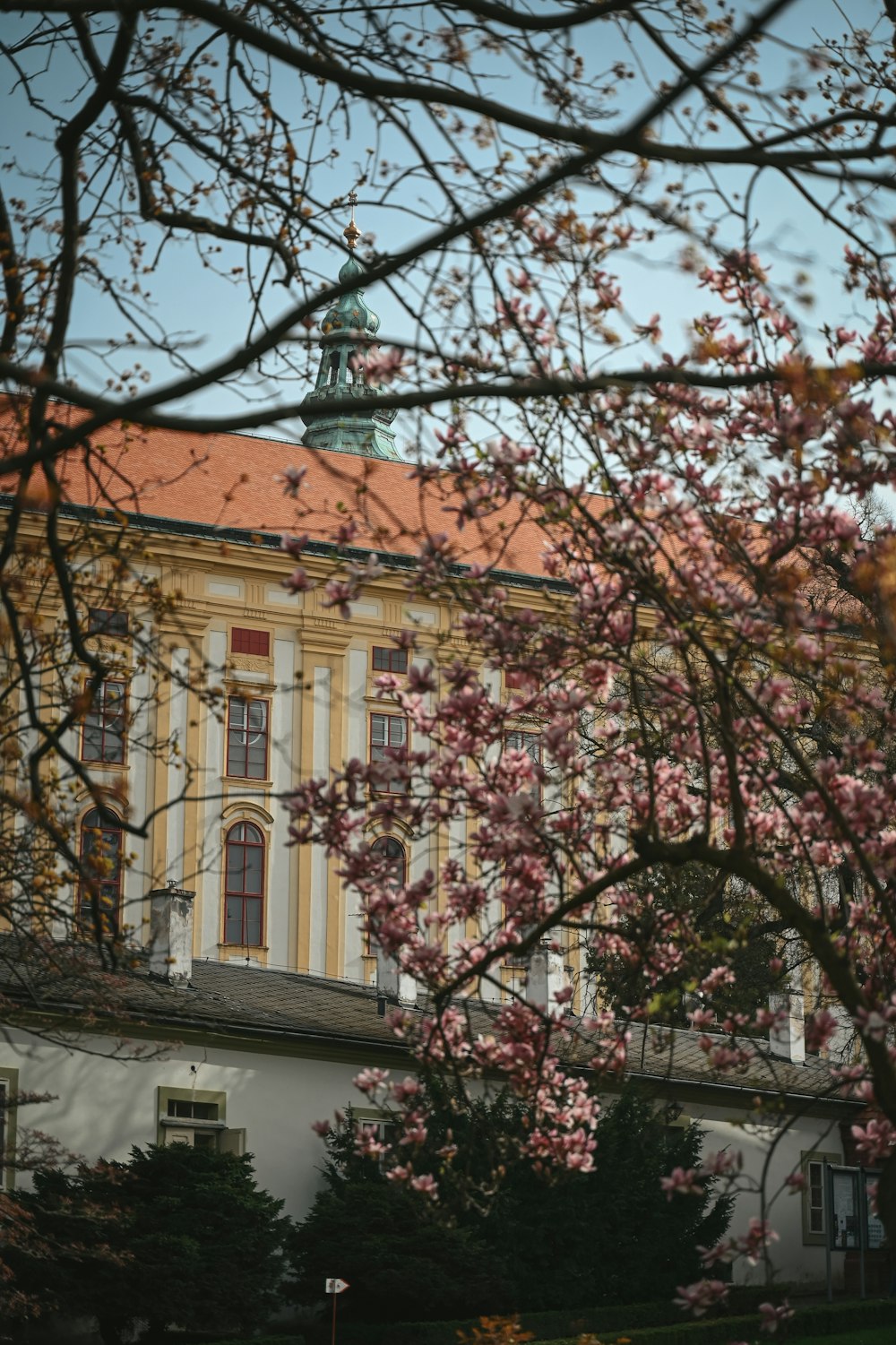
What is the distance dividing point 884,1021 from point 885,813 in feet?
5.07

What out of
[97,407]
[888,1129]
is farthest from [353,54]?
[888,1129]

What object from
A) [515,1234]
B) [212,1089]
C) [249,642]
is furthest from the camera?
[249,642]

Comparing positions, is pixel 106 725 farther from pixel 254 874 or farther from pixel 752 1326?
pixel 254 874

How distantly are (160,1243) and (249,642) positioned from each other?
2274 centimetres

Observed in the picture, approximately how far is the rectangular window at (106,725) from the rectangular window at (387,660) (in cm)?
631

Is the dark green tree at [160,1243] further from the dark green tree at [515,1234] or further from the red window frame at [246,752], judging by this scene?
the red window frame at [246,752]

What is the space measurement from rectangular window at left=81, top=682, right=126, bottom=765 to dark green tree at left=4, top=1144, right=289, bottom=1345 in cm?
474

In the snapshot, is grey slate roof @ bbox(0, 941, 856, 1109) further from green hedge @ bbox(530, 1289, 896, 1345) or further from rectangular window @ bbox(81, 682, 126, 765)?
rectangular window @ bbox(81, 682, 126, 765)

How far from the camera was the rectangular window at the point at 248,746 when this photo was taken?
40.4 metres

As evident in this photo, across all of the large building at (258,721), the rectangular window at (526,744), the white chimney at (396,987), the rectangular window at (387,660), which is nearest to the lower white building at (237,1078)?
the white chimney at (396,987)

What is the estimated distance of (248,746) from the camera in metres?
40.6

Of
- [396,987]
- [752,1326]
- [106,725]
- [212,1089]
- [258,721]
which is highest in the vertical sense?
[258,721]

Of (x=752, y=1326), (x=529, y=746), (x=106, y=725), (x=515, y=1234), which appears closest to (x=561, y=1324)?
(x=515, y=1234)

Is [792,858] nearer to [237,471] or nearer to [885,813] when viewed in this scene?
[885,813]
